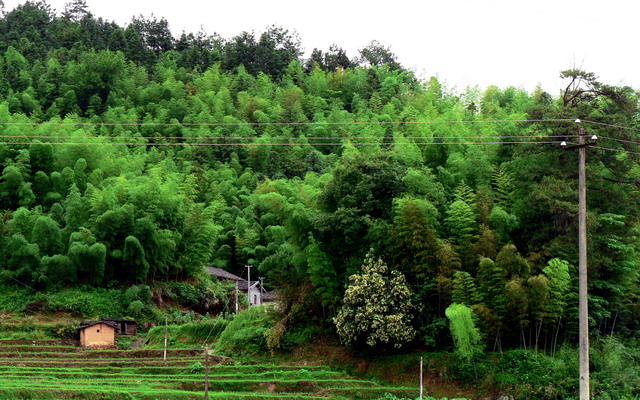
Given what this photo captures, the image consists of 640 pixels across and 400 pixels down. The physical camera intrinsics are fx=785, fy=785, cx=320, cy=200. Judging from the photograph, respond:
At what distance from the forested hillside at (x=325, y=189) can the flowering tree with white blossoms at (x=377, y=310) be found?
258 millimetres

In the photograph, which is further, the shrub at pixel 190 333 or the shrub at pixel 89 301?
the shrub at pixel 89 301

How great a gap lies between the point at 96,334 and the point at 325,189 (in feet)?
32.3

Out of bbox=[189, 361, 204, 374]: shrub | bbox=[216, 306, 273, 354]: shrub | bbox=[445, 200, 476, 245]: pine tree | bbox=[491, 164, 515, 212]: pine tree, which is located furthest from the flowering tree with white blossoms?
bbox=[189, 361, 204, 374]: shrub

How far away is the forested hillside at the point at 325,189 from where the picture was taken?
70.2 ft

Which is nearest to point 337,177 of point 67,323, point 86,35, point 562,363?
point 562,363

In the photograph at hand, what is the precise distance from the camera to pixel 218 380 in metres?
21.1

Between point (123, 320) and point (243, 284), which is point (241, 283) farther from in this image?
point (123, 320)

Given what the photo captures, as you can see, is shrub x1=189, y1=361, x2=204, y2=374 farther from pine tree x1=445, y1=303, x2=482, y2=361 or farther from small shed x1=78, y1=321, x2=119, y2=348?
pine tree x1=445, y1=303, x2=482, y2=361

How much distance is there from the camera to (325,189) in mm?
24562

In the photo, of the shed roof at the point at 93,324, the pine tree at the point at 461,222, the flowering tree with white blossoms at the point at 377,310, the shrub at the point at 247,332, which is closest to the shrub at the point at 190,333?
the shrub at the point at 247,332

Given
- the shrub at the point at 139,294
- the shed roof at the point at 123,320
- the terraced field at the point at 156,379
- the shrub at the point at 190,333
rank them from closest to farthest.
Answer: the terraced field at the point at 156,379
the shrub at the point at 190,333
the shed roof at the point at 123,320
the shrub at the point at 139,294

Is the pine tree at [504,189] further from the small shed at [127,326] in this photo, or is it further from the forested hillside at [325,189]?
the small shed at [127,326]

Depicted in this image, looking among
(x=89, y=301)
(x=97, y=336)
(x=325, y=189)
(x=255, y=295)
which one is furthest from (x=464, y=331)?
(x=255, y=295)

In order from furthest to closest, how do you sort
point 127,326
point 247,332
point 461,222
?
point 127,326 → point 247,332 → point 461,222
